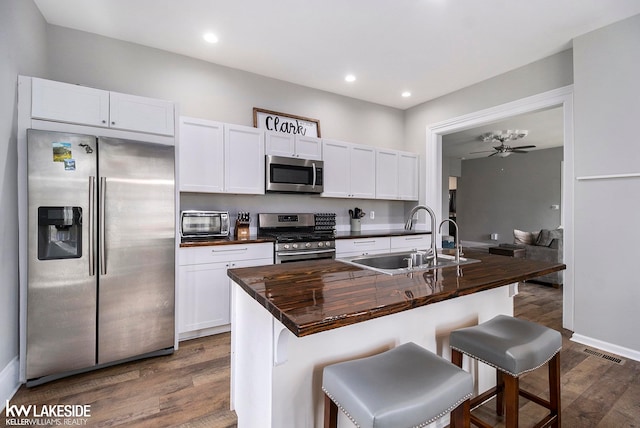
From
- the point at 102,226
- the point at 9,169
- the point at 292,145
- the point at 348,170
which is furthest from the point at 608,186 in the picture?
the point at 9,169

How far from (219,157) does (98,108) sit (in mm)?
1090

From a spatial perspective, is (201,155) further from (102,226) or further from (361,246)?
(361,246)

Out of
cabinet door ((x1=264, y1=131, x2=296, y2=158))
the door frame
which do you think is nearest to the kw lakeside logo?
cabinet door ((x1=264, y1=131, x2=296, y2=158))

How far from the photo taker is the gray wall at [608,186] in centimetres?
259

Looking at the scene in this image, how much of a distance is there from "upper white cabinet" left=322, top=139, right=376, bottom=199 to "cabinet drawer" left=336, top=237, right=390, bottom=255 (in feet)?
2.18

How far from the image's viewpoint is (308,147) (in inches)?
150

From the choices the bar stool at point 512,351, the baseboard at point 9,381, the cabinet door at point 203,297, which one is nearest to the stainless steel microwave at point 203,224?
the cabinet door at point 203,297

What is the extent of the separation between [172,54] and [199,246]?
2136mm

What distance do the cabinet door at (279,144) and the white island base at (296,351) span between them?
2.17 meters

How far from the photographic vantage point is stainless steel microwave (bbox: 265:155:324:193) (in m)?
3.47

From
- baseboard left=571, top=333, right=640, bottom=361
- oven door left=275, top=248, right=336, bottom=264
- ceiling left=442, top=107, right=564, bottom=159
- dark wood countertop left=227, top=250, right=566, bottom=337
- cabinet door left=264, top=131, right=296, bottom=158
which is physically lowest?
baseboard left=571, top=333, right=640, bottom=361

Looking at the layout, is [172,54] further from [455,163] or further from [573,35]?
[455,163]

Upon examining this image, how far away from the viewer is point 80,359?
87.1 inches

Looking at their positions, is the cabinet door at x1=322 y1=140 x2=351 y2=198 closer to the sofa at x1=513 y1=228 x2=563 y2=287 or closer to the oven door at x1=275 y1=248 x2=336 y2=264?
the oven door at x1=275 y1=248 x2=336 y2=264
